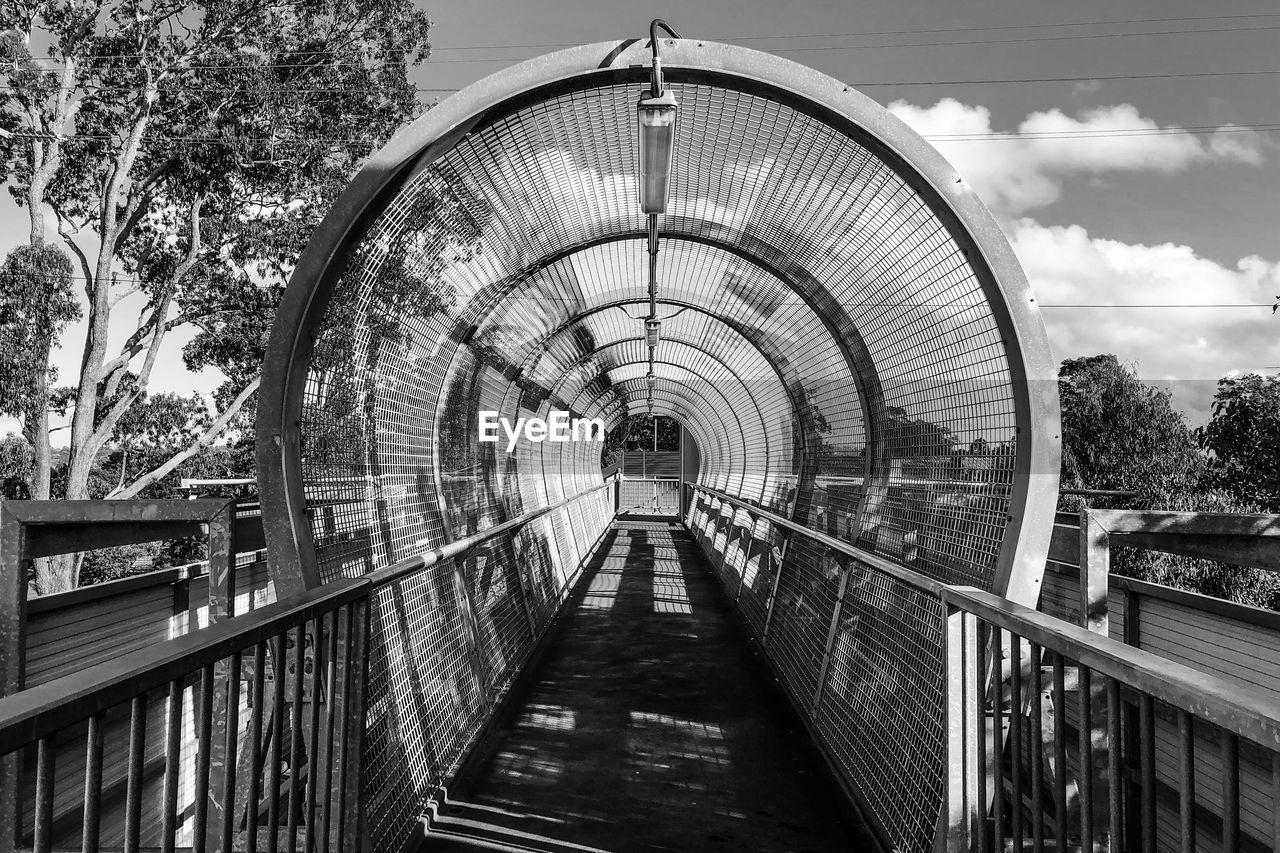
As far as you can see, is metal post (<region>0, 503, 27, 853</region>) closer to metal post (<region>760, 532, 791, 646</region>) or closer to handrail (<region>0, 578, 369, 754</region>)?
handrail (<region>0, 578, 369, 754</region>)

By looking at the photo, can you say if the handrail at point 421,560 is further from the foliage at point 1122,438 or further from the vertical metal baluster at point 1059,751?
the foliage at point 1122,438

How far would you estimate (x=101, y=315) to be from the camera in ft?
65.5

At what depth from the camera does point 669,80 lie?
403 centimetres

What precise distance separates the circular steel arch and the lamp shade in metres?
0.12

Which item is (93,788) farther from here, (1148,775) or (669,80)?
(669,80)

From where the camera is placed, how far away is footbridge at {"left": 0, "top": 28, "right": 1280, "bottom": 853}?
2.64 meters

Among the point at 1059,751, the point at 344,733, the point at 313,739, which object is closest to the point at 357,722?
the point at 344,733

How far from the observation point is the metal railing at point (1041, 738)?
1783mm

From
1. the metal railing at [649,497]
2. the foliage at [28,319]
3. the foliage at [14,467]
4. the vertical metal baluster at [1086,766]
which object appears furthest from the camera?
the metal railing at [649,497]

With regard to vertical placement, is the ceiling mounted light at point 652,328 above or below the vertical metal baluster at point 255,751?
above

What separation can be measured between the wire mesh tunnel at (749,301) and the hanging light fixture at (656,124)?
0.09 m

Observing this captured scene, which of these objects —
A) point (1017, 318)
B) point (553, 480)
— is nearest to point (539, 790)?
point (1017, 318)

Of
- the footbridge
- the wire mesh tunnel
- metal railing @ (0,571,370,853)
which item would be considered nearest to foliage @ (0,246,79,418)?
the wire mesh tunnel

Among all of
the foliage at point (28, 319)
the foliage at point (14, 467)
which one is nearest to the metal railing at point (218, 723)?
the foliage at point (28, 319)
